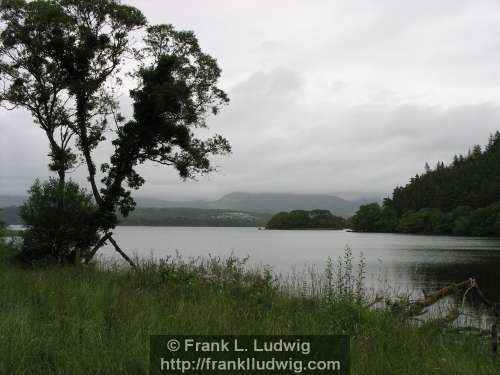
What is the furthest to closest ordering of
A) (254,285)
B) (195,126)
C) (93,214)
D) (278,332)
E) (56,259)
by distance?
(195,126) → (93,214) → (56,259) → (254,285) → (278,332)

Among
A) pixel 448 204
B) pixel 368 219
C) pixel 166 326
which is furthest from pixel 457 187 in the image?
pixel 166 326

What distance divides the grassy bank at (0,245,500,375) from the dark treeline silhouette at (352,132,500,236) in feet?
416

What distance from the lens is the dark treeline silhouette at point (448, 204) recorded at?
134 meters

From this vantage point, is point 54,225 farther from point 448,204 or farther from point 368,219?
point 368,219

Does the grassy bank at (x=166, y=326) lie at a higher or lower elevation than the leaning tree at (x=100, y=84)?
lower

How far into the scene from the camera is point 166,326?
21.4ft

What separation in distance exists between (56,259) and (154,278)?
212 inches

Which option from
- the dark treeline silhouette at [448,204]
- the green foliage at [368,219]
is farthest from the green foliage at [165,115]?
the green foliage at [368,219]

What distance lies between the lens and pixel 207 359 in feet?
17.5

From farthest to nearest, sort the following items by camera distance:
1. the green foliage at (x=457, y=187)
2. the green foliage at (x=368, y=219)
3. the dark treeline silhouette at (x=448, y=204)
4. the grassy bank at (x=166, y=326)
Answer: the green foliage at (x=368, y=219), the green foliage at (x=457, y=187), the dark treeline silhouette at (x=448, y=204), the grassy bank at (x=166, y=326)

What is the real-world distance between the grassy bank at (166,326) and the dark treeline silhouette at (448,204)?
416 feet

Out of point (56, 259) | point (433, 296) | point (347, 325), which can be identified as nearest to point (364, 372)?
point (347, 325)

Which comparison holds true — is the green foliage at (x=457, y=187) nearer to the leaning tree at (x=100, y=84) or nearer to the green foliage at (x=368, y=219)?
the green foliage at (x=368, y=219)

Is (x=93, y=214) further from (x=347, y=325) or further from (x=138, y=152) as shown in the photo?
(x=347, y=325)
